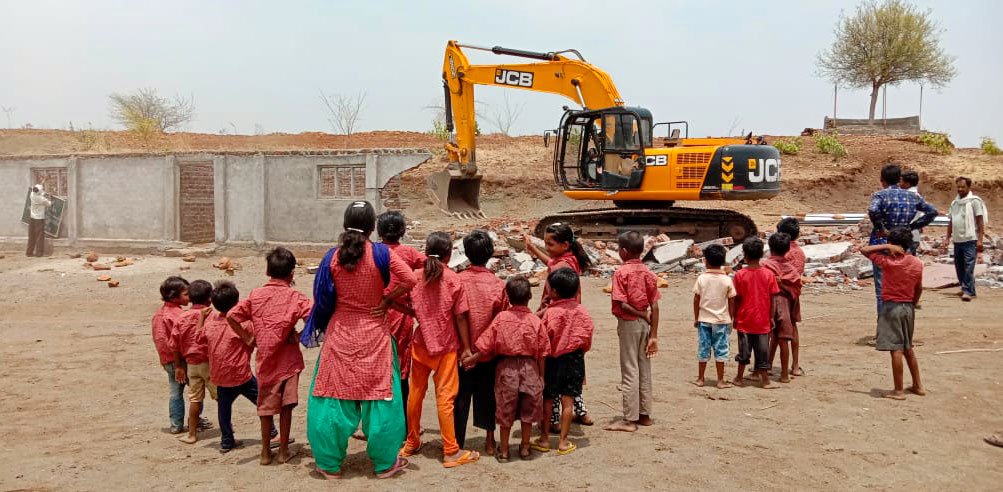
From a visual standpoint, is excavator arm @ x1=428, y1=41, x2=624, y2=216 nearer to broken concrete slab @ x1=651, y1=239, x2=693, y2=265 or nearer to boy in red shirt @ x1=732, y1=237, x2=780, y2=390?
broken concrete slab @ x1=651, y1=239, x2=693, y2=265

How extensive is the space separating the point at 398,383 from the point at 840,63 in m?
32.2

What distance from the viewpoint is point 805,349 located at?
8266 mm

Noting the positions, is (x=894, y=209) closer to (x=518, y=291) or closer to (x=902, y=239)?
(x=902, y=239)

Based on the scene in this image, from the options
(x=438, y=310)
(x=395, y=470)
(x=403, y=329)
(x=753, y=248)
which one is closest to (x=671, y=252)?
(x=753, y=248)

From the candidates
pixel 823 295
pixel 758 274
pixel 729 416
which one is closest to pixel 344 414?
pixel 729 416

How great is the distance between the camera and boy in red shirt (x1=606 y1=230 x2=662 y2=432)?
5379 mm

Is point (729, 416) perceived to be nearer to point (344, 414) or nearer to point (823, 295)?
point (344, 414)

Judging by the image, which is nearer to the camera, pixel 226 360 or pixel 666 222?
pixel 226 360

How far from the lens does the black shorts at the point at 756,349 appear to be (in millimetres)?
6562

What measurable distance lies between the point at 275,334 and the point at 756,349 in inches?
151

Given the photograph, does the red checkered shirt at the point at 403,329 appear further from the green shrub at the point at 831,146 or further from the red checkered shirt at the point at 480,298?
the green shrub at the point at 831,146

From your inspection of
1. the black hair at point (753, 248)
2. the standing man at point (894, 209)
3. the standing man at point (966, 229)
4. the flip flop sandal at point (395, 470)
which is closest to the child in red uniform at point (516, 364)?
the flip flop sandal at point (395, 470)

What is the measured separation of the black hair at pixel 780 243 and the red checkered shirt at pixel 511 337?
2856 millimetres

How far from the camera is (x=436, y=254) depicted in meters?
4.89
